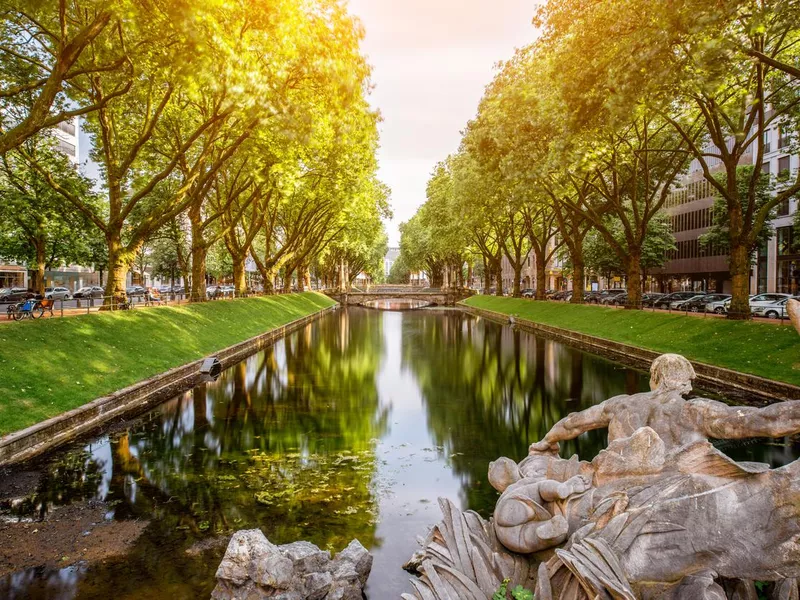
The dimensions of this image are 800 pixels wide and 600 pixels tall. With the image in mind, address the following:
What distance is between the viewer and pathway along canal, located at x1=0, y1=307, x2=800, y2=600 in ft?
23.3

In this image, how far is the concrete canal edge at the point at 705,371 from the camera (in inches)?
620

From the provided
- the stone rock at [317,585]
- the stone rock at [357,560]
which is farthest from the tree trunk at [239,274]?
the stone rock at [317,585]

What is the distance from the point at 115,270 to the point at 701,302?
125 ft

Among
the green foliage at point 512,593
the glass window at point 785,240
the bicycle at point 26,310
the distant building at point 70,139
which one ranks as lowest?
the green foliage at point 512,593

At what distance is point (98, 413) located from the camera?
46.7 feet

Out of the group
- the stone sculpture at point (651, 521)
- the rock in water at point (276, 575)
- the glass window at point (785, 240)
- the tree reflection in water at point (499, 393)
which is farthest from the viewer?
the glass window at point (785, 240)

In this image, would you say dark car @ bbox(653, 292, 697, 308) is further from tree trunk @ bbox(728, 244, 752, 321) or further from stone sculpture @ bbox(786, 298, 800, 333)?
stone sculpture @ bbox(786, 298, 800, 333)

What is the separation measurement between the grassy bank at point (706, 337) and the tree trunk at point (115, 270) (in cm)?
2372

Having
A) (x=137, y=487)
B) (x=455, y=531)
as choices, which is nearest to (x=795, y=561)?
(x=455, y=531)

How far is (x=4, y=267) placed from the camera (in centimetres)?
6544

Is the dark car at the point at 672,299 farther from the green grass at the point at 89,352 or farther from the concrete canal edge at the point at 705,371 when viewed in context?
the green grass at the point at 89,352

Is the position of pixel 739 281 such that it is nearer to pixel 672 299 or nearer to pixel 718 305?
pixel 718 305

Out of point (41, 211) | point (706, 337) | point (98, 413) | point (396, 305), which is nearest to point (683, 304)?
point (706, 337)

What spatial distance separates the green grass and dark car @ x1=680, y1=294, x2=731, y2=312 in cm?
2952
